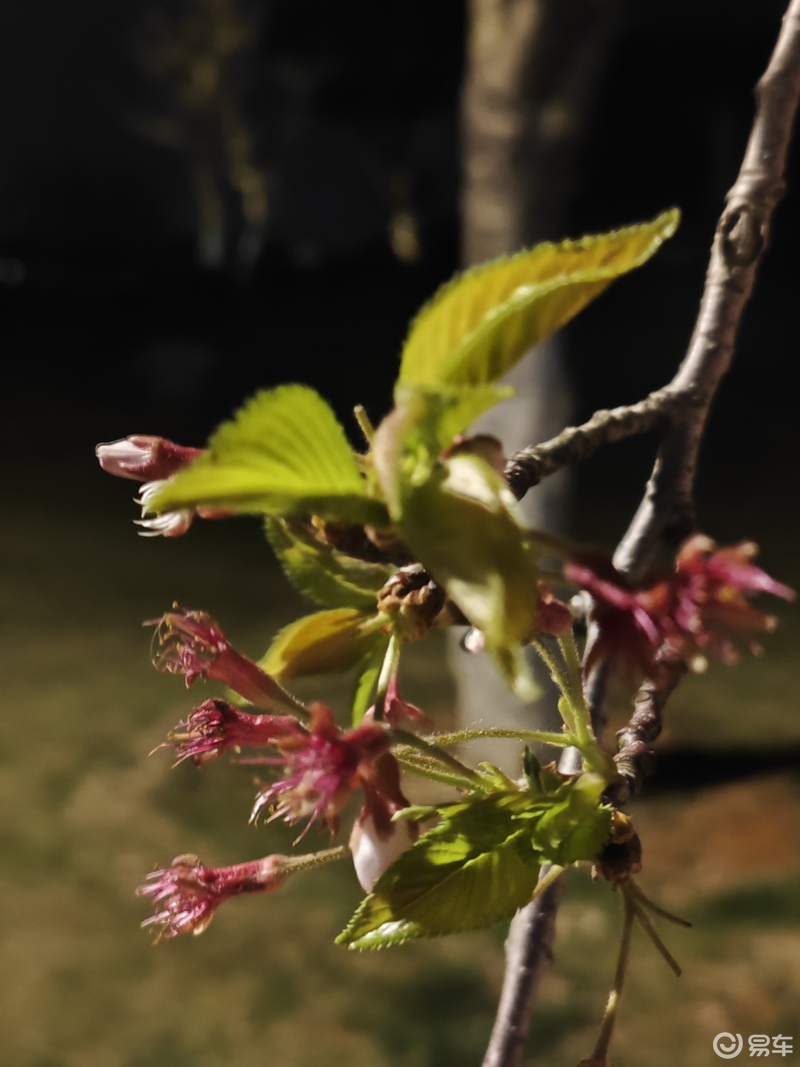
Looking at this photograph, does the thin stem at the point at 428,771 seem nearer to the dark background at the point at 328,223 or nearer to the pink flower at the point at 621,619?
the pink flower at the point at 621,619

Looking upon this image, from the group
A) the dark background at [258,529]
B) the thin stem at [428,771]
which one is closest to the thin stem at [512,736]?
the thin stem at [428,771]

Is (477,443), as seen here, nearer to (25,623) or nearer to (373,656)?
(373,656)

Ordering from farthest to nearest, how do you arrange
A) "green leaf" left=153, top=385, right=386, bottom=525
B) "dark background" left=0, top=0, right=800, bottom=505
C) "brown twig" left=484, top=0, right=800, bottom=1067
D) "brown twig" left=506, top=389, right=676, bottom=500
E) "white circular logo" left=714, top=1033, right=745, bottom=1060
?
1. "dark background" left=0, top=0, right=800, bottom=505
2. "white circular logo" left=714, top=1033, right=745, bottom=1060
3. "brown twig" left=484, top=0, right=800, bottom=1067
4. "brown twig" left=506, top=389, right=676, bottom=500
5. "green leaf" left=153, top=385, right=386, bottom=525

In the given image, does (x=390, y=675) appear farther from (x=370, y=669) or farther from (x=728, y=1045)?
(x=728, y=1045)

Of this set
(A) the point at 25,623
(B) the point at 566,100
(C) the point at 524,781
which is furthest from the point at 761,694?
(C) the point at 524,781

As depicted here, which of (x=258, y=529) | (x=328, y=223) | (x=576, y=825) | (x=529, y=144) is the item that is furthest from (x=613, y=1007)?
(x=328, y=223)

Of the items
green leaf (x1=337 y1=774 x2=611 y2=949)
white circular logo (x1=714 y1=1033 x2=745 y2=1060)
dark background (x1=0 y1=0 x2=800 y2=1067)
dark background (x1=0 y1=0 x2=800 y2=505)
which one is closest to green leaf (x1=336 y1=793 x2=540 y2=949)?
green leaf (x1=337 y1=774 x2=611 y2=949)

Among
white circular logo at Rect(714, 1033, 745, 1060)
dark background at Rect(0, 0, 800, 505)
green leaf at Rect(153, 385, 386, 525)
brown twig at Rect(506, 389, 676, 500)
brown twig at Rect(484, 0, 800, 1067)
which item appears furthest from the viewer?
dark background at Rect(0, 0, 800, 505)

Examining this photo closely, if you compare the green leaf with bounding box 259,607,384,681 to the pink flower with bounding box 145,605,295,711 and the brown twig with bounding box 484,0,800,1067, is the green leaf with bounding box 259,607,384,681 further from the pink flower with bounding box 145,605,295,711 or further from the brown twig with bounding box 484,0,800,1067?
the brown twig with bounding box 484,0,800,1067
